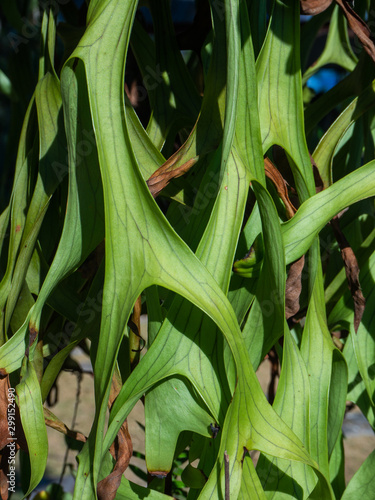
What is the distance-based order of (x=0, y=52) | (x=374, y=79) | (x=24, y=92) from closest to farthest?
(x=374, y=79)
(x=24, y=92)
(x=0, y=52)

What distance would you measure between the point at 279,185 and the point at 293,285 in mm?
91

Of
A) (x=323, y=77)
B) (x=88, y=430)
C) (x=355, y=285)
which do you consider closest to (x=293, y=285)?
(x=355, y=285)

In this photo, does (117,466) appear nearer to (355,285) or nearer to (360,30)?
(355,285)

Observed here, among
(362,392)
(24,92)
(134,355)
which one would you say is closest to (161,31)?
(24,92)

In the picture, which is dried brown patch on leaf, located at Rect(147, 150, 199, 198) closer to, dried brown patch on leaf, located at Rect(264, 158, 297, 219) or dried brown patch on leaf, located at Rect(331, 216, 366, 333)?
dried brown patch on leaf, located at Rect(264, 158, 297, 219)

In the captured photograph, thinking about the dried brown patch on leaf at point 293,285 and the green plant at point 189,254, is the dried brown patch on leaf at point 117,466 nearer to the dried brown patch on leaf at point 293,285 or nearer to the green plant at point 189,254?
the green plant at point 189,254

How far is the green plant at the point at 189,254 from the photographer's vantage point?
381mm

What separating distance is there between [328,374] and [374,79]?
285mm

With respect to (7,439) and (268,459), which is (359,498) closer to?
(268,459)

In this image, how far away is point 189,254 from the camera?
38cm

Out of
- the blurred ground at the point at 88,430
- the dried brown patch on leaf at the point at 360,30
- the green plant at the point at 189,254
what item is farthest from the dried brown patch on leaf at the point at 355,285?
the blurred ground at the point at 88,430

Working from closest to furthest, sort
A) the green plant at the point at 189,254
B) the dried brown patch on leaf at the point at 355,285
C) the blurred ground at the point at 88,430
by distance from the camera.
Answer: the green plant at the point at 189,254 < the dried brown patch on leaf at the point at 355,285 < the blurred ground at the point at 88,430

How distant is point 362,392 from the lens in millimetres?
564

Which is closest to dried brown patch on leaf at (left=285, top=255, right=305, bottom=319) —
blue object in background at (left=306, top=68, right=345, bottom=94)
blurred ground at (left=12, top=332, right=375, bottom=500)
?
blurred ground at (left=12, top=332, right=375, bottom=500)
